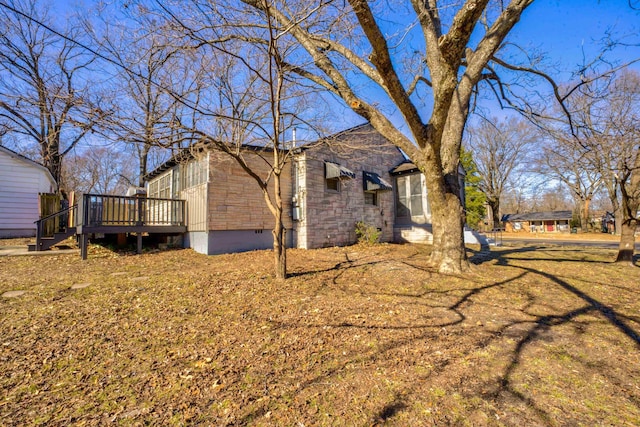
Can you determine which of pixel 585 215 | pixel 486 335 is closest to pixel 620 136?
pixel 486 335

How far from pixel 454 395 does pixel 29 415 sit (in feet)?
10.2

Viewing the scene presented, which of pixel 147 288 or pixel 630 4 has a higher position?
pixel 630 4

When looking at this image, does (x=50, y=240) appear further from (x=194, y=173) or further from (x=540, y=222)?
(x=540, y=222)

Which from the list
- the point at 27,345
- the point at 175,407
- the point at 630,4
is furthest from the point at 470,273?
the point at 27,345

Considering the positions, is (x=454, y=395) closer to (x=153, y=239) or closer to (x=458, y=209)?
(x=458, y=209)

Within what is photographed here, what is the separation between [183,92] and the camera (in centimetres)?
553

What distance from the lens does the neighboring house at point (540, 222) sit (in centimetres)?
3544

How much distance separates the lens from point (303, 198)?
1002 cm

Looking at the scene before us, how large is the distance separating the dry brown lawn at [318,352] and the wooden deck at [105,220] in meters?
2.86

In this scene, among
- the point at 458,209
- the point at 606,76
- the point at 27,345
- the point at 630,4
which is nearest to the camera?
the point at 27,345

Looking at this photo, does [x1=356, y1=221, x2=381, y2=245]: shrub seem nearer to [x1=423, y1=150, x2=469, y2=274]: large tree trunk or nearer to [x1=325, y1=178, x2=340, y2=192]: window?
[x1=325, y1=178, x2=340, y2=192]: window

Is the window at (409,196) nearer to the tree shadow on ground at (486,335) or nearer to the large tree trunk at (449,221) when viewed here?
the large tree trunk at (449,221)

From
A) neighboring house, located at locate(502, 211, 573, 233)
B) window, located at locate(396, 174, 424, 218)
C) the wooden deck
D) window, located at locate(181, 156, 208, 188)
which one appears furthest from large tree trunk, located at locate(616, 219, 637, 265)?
neighboring house, located at locate(502, 211, 573, 233)

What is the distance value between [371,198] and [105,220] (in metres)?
9.94
